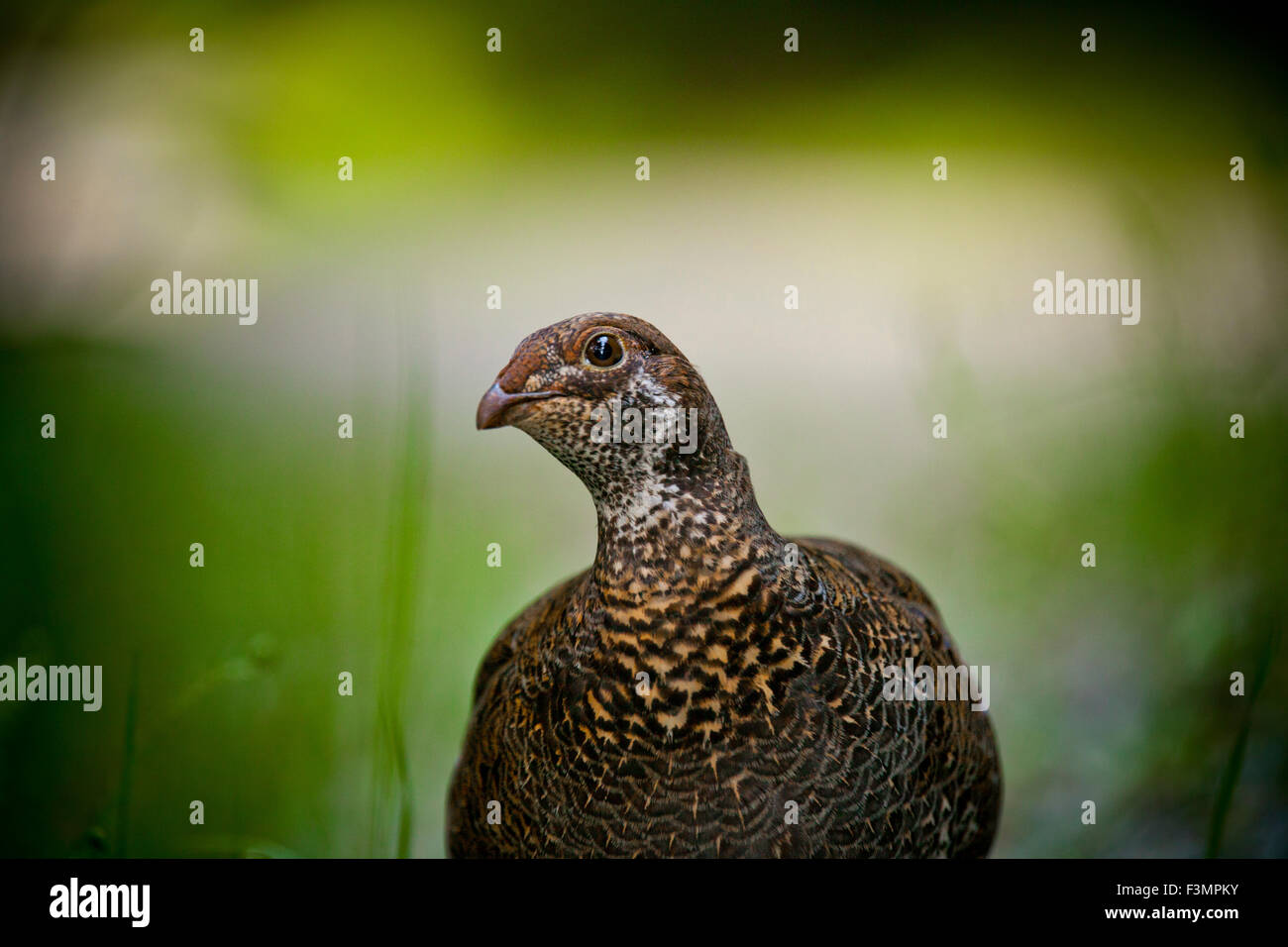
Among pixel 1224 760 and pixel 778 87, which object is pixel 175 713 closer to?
pixel 778 87

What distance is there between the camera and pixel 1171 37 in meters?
2.38

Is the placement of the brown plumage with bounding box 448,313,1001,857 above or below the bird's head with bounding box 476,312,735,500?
below

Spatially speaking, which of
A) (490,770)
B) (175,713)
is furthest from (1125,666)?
(175,713)

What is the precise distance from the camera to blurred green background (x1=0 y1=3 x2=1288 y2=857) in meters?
2.36

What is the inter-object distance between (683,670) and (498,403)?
0.53 meters

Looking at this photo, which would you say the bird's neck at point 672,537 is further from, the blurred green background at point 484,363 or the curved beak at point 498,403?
the blurred green background at point 484,363

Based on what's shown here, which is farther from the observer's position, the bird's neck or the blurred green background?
the blurred green background

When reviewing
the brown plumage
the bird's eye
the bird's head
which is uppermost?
the bird's eye

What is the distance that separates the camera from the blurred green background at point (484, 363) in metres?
2.36

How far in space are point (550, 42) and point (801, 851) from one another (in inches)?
80.1

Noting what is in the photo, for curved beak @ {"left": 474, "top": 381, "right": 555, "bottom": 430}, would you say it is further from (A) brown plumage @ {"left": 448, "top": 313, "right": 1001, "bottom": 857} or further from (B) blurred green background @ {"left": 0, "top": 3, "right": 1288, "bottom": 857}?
(B) blurred green background @ {"left": 0, "top": 3, "right": 1288, "bottom": 857}

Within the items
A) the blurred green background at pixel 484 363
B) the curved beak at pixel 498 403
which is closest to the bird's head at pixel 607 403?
the curved beak at pixel 498 403

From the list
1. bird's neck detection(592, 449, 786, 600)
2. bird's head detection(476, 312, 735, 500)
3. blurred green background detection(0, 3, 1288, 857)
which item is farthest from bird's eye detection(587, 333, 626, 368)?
blurred green background detection(0, 3, 1288, 857)

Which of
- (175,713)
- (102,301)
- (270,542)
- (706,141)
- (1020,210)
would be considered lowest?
(175,713)
